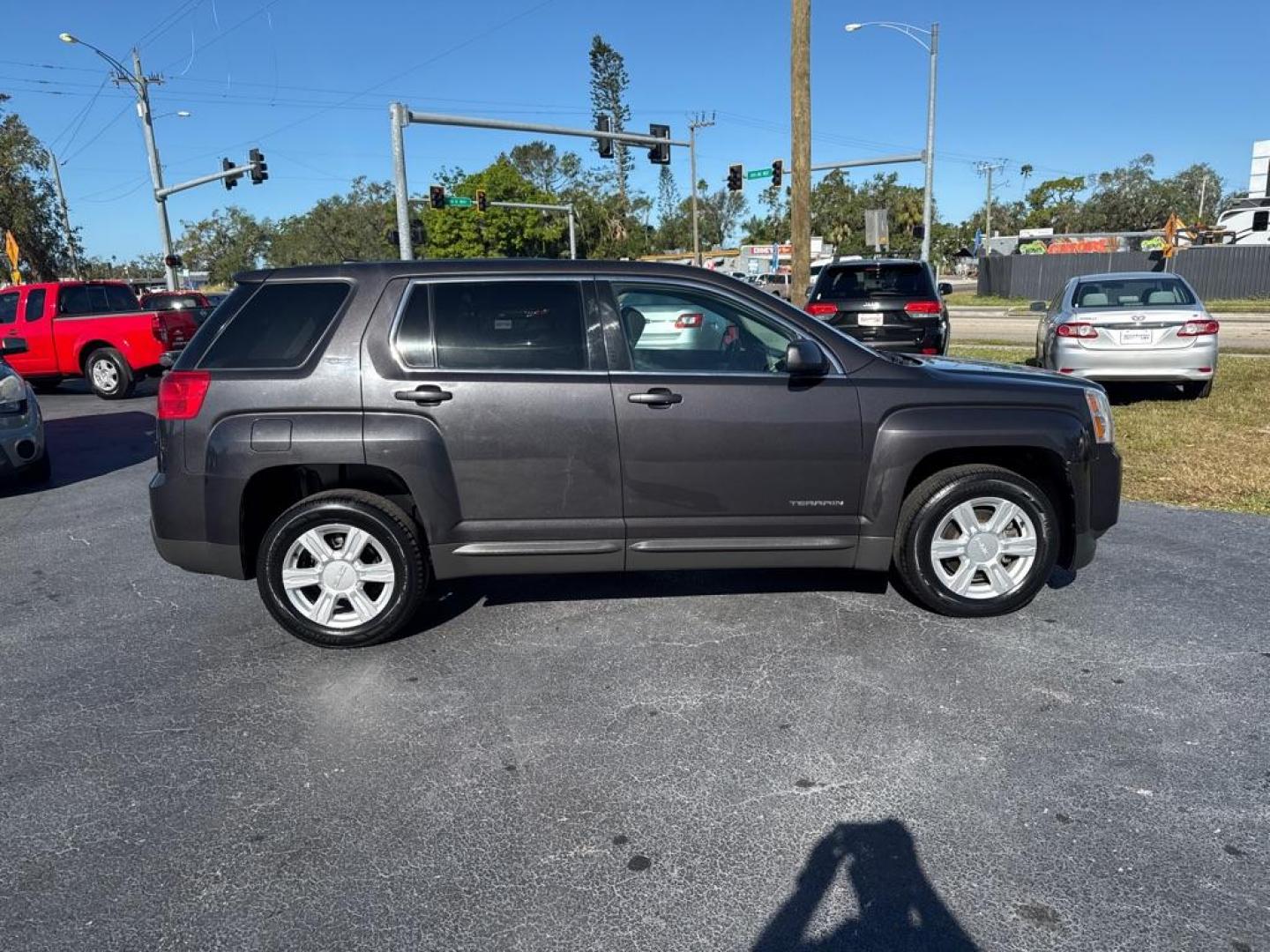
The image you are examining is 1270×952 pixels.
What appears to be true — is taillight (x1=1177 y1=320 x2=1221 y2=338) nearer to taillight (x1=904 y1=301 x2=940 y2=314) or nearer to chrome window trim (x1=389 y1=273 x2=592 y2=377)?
taillight (x1=904 y1=301 x2=940 y2=314)

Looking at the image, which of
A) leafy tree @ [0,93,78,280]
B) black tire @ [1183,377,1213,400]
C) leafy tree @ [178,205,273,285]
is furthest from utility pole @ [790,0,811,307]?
leafy tree @ [178,205,273,285]

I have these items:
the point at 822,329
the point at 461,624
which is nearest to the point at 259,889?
the point at 461,624

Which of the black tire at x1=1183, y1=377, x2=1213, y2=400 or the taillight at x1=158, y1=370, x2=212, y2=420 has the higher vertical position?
the taillight at x1=158, y1=370, x2=212, y2=420

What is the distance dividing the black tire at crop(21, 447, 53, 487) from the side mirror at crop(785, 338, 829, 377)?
23.6 ft

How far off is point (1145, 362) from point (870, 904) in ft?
29.7

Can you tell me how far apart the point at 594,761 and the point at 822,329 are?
2340 millimetres

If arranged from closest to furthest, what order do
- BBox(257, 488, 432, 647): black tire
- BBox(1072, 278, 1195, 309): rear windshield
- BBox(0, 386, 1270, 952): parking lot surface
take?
BBox(0, 386, 1270, 952): parking lot surface
BBox(257, 488, 432, 647): black tire
BBox(1072, 278, 1195, 309): rear windshield

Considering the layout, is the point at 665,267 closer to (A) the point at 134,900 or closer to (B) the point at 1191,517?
(A) the point at 134,900

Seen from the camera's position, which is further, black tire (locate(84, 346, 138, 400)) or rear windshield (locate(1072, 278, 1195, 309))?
black tire (locate(84, 346, 138, 400))

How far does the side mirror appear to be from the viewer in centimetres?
399

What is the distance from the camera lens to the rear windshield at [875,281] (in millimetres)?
11094

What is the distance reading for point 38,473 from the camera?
26.4 feet

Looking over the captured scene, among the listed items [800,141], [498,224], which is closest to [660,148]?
[800,141]

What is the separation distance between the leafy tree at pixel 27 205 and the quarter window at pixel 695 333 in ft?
134
